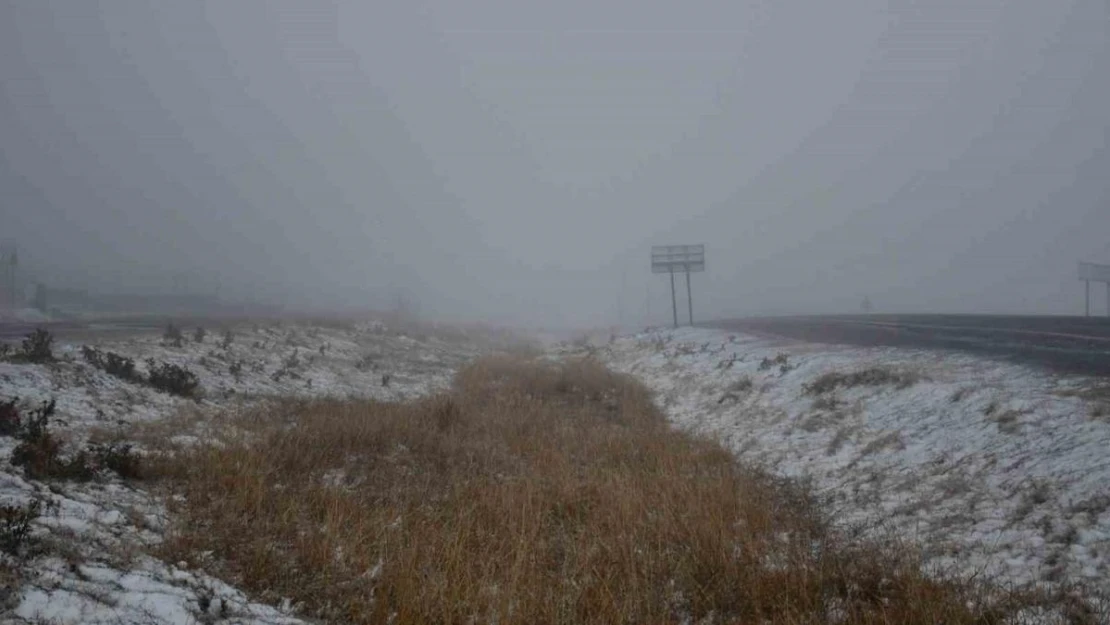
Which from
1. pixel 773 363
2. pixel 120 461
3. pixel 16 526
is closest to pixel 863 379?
pixel 773 363

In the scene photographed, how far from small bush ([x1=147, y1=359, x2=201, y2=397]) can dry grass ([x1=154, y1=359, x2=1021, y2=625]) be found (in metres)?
2.63

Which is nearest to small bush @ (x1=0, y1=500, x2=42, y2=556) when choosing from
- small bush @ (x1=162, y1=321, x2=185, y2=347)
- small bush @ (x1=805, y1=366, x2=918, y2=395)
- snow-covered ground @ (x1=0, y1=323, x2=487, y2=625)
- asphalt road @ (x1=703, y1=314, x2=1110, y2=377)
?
snow-covered ground @ (x1=0, y1=323, x2=487, y2=625)

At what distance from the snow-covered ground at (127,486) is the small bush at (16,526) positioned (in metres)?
0.04

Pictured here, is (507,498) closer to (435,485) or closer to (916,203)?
(435,485)

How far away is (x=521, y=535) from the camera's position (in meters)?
6.60

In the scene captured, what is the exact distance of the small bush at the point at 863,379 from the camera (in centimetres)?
1142

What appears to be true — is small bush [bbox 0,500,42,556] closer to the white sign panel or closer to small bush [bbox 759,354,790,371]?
small bush [bbox 759,354,790,371]

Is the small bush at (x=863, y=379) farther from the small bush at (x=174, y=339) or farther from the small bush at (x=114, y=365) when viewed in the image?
the small bush at (x=174, y=339)

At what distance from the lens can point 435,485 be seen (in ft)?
27.2

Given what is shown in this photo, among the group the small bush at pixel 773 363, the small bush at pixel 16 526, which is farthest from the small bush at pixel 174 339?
the small bush at pixel 773 363

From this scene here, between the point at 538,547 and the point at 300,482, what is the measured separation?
3252 mm

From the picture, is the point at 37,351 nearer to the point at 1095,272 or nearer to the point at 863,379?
the point at 863,379

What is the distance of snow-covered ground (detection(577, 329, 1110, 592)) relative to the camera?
18.9ft

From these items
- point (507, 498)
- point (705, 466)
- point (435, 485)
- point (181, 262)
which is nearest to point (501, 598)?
point (507, 498)
